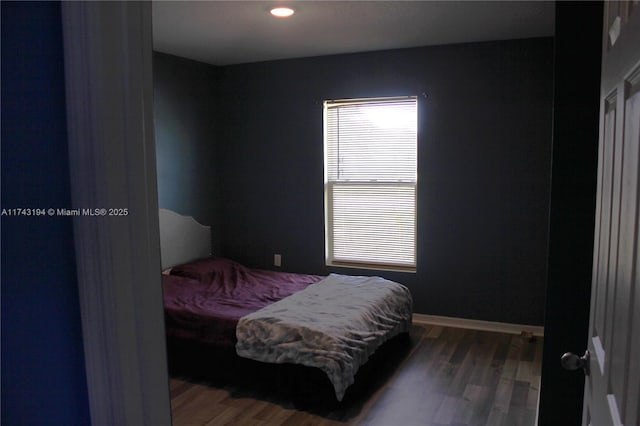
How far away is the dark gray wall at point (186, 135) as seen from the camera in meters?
4.36

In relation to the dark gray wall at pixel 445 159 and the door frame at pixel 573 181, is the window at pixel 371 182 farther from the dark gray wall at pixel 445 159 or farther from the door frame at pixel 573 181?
the door frame at pixel 573 181

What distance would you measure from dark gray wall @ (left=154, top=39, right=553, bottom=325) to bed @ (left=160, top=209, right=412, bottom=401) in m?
0.63

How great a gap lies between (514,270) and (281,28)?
2558 mm

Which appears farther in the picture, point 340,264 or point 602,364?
point 340,264

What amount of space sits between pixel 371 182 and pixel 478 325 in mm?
1496

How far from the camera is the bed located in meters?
2.91

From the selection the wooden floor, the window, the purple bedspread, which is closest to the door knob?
the wooden floor

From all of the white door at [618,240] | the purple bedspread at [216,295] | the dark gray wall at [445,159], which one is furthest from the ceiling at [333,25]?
the white door at [618,240]

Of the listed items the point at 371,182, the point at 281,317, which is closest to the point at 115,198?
the point at 281,317

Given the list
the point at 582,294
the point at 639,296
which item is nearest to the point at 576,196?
the point at 582,294

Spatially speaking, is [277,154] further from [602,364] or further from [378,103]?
[602,364]

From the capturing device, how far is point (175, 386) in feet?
10.6

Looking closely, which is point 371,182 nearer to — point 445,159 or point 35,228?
point 445,159

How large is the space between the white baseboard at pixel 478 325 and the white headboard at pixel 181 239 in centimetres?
206
